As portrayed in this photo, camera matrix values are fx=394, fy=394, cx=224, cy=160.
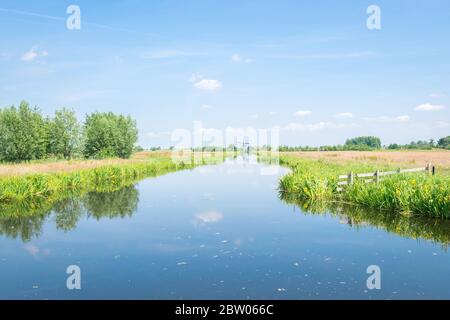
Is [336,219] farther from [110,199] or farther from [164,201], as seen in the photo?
[110,199]

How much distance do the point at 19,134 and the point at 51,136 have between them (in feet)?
17.3

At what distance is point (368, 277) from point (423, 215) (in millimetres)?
8348

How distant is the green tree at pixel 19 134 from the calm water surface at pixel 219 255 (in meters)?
35.4

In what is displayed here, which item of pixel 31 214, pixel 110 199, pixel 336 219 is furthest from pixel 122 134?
pixel 336 219

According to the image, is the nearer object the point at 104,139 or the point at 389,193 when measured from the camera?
the point at 389,193

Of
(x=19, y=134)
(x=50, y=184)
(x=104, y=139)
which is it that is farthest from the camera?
(x=104, y=139)

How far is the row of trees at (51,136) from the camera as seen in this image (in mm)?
48594

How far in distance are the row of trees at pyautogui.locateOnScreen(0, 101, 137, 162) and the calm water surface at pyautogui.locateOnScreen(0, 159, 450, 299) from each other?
3581cm

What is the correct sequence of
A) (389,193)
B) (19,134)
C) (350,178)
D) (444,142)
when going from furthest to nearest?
(444,142) < (19,134) < (350,178) < (389,193)

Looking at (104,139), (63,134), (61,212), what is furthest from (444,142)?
(61,212)

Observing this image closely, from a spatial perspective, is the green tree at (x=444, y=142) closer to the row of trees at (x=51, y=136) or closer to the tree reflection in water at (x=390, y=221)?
the row of trees at (x=51, y=136)

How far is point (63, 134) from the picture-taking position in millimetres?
53656

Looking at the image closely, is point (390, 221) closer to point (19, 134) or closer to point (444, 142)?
point (19, 134)
